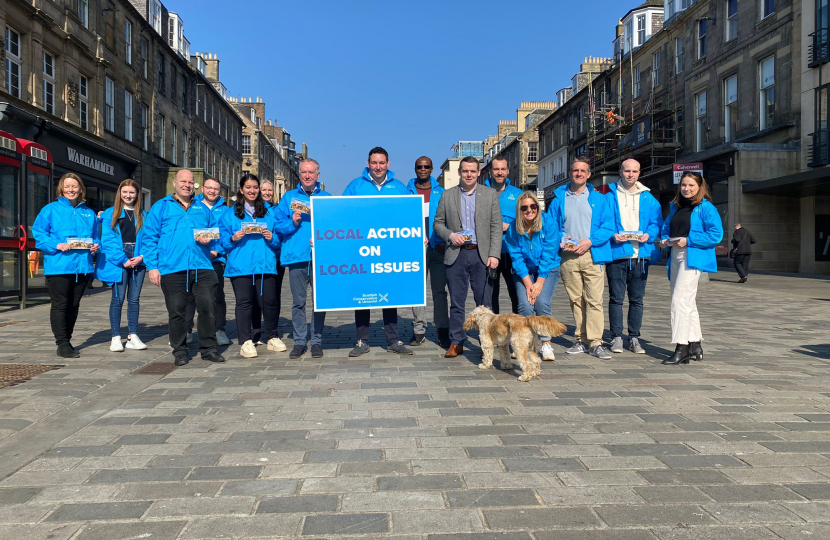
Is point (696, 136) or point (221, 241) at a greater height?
point (696, 136)

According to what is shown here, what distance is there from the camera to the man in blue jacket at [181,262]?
21.0 ft

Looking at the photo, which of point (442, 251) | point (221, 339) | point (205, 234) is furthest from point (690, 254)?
point (221, 339)

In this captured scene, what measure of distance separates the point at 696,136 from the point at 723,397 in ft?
91.8

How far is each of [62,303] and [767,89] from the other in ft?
86.9

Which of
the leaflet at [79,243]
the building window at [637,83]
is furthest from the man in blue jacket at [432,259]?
the building window at [637,83]

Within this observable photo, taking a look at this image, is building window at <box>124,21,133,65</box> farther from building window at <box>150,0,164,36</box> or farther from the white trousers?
the white trousers

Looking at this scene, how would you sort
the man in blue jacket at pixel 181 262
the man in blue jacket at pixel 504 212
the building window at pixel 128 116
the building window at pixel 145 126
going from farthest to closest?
the building window at pixel 145 126, the building window at pixel 128 116, the man in blue jacket at pixel 504 212, the man in blue jacket at pixel 181 262

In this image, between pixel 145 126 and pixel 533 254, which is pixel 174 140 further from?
pixel 533 254

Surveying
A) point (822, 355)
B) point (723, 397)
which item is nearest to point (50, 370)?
point (723, 397)

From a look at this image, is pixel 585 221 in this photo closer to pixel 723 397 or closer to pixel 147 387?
pixel 723 397

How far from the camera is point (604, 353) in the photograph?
671 centimetres

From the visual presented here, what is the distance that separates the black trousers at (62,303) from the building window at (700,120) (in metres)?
29.0

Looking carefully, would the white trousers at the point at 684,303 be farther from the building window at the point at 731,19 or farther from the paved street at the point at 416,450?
the building window at the point at 731,19

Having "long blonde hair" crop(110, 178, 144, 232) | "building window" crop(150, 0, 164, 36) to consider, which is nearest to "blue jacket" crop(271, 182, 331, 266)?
"long blonde hair" crop(110, 178, 144, 232)
